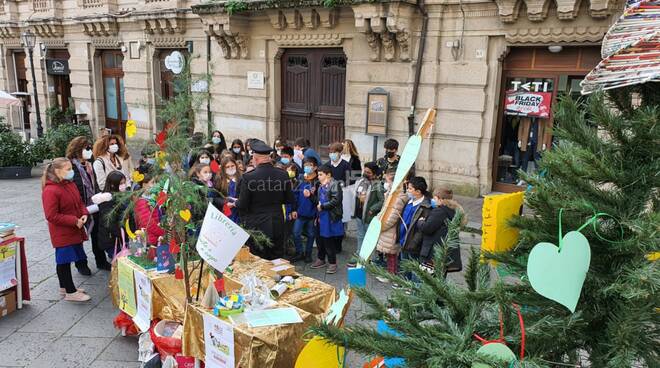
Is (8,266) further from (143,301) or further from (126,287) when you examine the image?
(143,301)

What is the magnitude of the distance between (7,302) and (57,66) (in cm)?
1680

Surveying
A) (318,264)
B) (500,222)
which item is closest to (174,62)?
(318,264)

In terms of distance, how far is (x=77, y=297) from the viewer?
18.7ft

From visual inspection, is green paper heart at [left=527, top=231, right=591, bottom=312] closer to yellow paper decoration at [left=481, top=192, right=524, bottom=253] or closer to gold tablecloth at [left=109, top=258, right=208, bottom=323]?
yellow paper decoration at [left=481, top=192, right=524, bottom=253]

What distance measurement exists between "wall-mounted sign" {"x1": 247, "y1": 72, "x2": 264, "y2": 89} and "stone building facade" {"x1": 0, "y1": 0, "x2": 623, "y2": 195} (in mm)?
45

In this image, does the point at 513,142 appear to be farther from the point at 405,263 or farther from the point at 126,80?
the point at 126,80

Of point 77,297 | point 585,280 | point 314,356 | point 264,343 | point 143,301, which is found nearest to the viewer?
point 585,280

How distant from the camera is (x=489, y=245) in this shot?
2.09 meters

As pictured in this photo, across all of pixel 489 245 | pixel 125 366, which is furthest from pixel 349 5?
pixel 489 245

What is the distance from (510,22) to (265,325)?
8203mm

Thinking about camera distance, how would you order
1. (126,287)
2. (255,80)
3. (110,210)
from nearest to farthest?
(126,287), (110,210), (255,80)

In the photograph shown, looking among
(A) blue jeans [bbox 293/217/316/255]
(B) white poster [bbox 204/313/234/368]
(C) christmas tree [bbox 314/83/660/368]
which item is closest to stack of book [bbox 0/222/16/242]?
(B) white poster [bbox 204/313/234/368]

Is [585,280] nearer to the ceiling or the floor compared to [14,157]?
nearer to the ceiling

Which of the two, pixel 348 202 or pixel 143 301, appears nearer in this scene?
pixel 143 301
